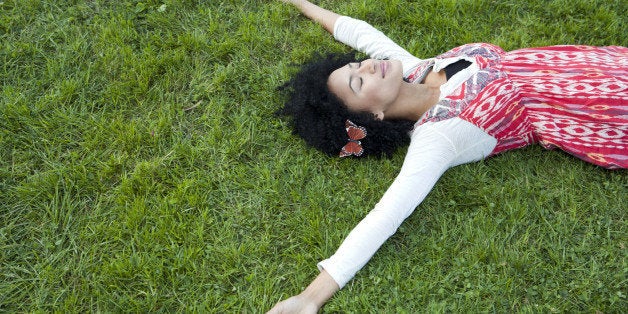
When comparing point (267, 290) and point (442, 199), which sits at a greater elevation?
point (442, 199)

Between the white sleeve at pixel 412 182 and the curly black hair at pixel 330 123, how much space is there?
19 centimetres

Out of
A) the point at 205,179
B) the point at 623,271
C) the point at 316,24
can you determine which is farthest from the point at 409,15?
the point at 623,271

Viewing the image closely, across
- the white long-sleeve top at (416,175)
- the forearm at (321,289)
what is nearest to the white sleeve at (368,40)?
the white long-sleeve top at (416,175)

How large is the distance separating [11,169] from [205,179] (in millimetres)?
1416

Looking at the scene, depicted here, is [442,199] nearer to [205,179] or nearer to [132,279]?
[205,179]

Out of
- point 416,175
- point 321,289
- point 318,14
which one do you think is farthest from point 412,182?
point 318,14

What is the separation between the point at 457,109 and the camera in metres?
3.83

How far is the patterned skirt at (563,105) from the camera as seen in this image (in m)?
3.76

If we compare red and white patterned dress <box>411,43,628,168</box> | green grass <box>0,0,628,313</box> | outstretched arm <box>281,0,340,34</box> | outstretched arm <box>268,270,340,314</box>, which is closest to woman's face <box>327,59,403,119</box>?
red and white patterned dress <box>411,43,628,168</box>

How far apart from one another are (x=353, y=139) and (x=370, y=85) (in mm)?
410

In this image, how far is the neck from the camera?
4.10m

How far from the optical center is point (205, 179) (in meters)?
3.99

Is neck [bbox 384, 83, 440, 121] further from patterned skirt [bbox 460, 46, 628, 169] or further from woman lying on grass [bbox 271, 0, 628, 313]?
patterned skirt [bbox 460, 46, 628, 169]

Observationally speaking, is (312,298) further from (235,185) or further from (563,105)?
(563,105)
